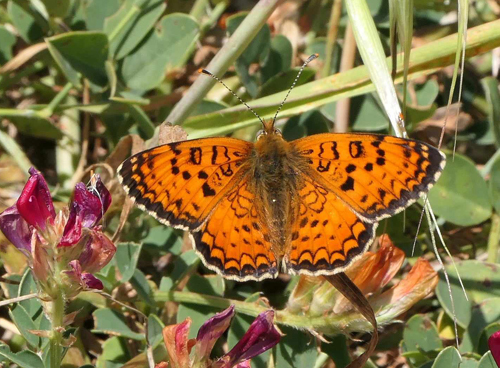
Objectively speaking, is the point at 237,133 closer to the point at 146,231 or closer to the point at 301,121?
the point at 301,121

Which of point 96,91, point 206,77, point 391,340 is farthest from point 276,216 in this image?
point 96,91

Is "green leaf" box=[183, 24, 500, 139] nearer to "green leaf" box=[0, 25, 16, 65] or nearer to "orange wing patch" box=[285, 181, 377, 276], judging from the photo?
"orange wing patch" box=[285, 181, 377, 276]

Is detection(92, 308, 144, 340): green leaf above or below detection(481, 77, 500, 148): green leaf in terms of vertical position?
below

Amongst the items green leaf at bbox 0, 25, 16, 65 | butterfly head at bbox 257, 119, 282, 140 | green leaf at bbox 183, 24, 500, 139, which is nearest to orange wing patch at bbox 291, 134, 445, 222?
butterfly head at bbox 257, 119, 282, 140

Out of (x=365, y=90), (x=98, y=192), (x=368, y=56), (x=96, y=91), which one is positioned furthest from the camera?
(x=96, y=91)

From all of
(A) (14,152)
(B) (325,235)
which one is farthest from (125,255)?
(A) (14,152)

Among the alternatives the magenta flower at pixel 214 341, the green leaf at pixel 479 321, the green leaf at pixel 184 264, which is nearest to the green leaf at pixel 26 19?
the green leaf at pixel 184 264

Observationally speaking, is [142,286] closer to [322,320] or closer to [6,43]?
[322,320]
